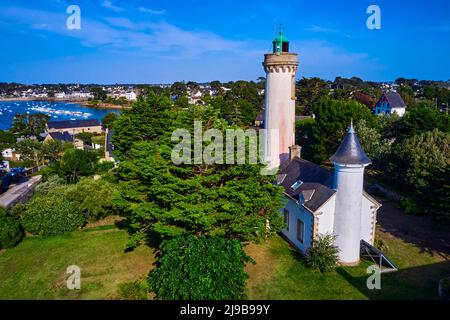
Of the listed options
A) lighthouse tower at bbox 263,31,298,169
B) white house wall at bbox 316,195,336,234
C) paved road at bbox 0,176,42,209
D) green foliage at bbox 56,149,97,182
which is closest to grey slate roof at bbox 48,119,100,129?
paved road at bbox 0,176,42,209

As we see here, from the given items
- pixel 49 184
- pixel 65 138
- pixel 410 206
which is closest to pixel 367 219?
pixel 410 206

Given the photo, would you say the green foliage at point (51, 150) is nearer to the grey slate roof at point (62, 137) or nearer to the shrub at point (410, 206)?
the grey slate roof at point (62, 137)

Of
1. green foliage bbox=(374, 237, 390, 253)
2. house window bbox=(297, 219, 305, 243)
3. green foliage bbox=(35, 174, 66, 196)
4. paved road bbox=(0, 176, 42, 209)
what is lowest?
green foliage bbox=(374, 237, 390, 253)

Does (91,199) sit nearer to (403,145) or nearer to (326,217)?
(326,217)

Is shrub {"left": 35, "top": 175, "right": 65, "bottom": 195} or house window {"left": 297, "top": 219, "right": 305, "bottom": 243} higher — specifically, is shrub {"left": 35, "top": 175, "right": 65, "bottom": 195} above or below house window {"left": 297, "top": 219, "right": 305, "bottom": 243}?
above

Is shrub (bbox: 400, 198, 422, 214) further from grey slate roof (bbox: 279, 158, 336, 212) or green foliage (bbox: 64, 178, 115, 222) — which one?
green foliage (bbox: 64, 178, 115, 222)
